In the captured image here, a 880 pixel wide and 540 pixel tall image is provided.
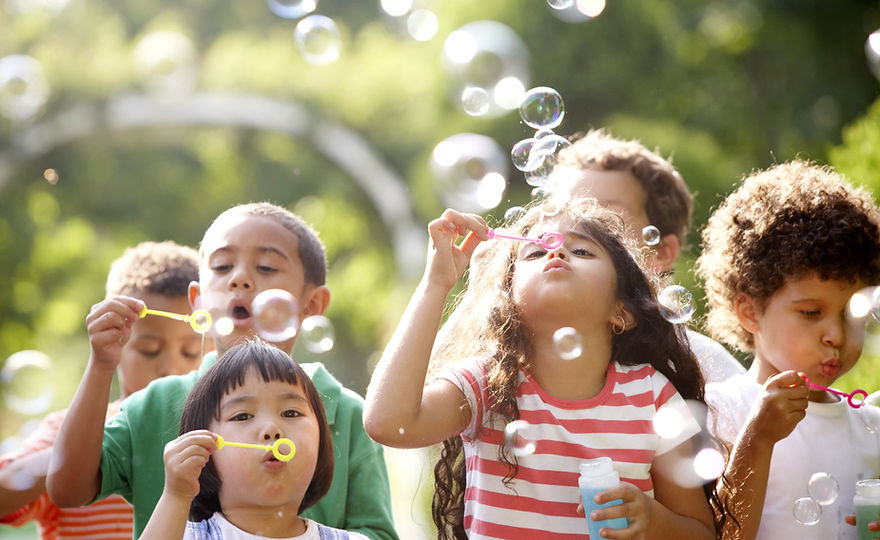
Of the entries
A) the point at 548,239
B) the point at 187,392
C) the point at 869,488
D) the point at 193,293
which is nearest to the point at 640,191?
the point at 548,239

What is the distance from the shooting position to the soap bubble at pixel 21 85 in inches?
137

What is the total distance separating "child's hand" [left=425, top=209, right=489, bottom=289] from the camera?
7.07 feet

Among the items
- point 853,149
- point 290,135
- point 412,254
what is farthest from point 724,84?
point 290,135

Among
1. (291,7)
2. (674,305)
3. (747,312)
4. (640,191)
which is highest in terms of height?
(291,7)

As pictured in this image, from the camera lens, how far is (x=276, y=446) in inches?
78.3

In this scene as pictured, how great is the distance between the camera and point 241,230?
2.54m

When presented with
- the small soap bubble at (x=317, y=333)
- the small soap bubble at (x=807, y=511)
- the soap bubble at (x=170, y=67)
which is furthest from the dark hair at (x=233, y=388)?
the soap bubble at (x=170, y=67)

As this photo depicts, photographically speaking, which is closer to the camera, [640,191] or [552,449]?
[552,449]

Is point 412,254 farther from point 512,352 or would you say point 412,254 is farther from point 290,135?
point 512,352

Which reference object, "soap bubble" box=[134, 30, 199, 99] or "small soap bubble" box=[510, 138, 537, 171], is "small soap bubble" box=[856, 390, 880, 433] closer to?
"small soap bubble" box=[510, 138, 537, 171]

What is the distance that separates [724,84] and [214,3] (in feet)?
26.0

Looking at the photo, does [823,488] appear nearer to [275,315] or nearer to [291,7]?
[275,315]

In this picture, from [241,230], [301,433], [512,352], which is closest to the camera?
[301,433]

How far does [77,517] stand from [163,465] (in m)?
0.56
